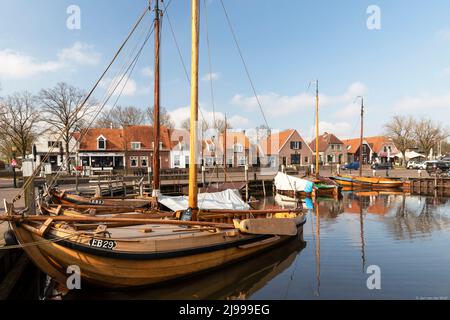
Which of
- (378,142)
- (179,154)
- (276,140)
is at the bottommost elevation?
(179,154)

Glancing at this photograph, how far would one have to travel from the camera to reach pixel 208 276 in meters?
8.58

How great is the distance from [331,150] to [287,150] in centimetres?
1315

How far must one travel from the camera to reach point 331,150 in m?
64.8

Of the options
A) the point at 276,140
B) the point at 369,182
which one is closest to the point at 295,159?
the point at 276,140

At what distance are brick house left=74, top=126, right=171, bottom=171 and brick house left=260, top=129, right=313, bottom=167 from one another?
2140 cm

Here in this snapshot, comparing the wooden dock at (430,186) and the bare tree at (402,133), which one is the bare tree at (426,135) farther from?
the wooden dock at (430,186)

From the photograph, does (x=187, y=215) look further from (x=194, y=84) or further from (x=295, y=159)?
(x=295, y=159)

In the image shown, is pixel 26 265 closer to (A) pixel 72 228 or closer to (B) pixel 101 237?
(A) pixel 72 228

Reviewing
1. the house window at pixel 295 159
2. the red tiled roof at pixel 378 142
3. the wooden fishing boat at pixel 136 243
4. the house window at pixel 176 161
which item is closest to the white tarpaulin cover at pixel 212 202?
the wooden fishing boat at pixel 136 243

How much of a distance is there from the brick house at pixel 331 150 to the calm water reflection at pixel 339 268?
4870 centimetres

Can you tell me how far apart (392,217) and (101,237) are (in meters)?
18.3

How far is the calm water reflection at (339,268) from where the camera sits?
7.77 meters

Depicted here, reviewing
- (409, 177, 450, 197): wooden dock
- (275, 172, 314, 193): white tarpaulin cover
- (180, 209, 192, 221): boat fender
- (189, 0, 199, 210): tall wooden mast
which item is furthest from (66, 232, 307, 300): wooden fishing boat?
(409, 177, 450, 197): wooden dock

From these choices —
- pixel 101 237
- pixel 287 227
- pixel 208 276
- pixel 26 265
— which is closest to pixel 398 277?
pixel 287 227
